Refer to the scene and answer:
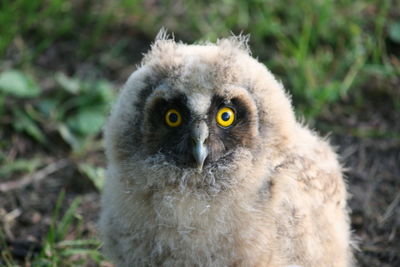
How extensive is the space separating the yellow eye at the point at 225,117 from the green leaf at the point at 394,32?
341 cm

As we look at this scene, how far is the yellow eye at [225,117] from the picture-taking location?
315 centimetres

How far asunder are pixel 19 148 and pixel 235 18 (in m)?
2.60

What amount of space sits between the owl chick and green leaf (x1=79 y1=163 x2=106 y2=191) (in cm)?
137

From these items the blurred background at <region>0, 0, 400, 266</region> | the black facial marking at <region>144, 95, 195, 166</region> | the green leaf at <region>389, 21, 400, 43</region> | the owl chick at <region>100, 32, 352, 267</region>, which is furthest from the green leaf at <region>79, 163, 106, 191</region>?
the green leaf at <region>389, 21, 400, 43</region>

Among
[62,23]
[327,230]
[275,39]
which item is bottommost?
[327,230]

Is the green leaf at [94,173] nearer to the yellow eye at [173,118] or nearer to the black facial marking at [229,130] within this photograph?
the yellow eye at [173,118]

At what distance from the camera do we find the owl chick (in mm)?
3166

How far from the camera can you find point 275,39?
6.10 meters

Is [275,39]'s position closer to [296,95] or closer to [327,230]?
[296,95]

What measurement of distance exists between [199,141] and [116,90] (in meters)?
2.83

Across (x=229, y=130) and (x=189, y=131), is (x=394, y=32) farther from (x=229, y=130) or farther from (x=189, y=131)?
(x=189, y=131)

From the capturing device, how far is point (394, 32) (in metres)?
5.95

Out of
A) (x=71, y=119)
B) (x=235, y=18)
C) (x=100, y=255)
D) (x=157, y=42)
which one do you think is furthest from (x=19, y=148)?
(x=235, y=18)

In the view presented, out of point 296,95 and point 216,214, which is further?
point 296,95
